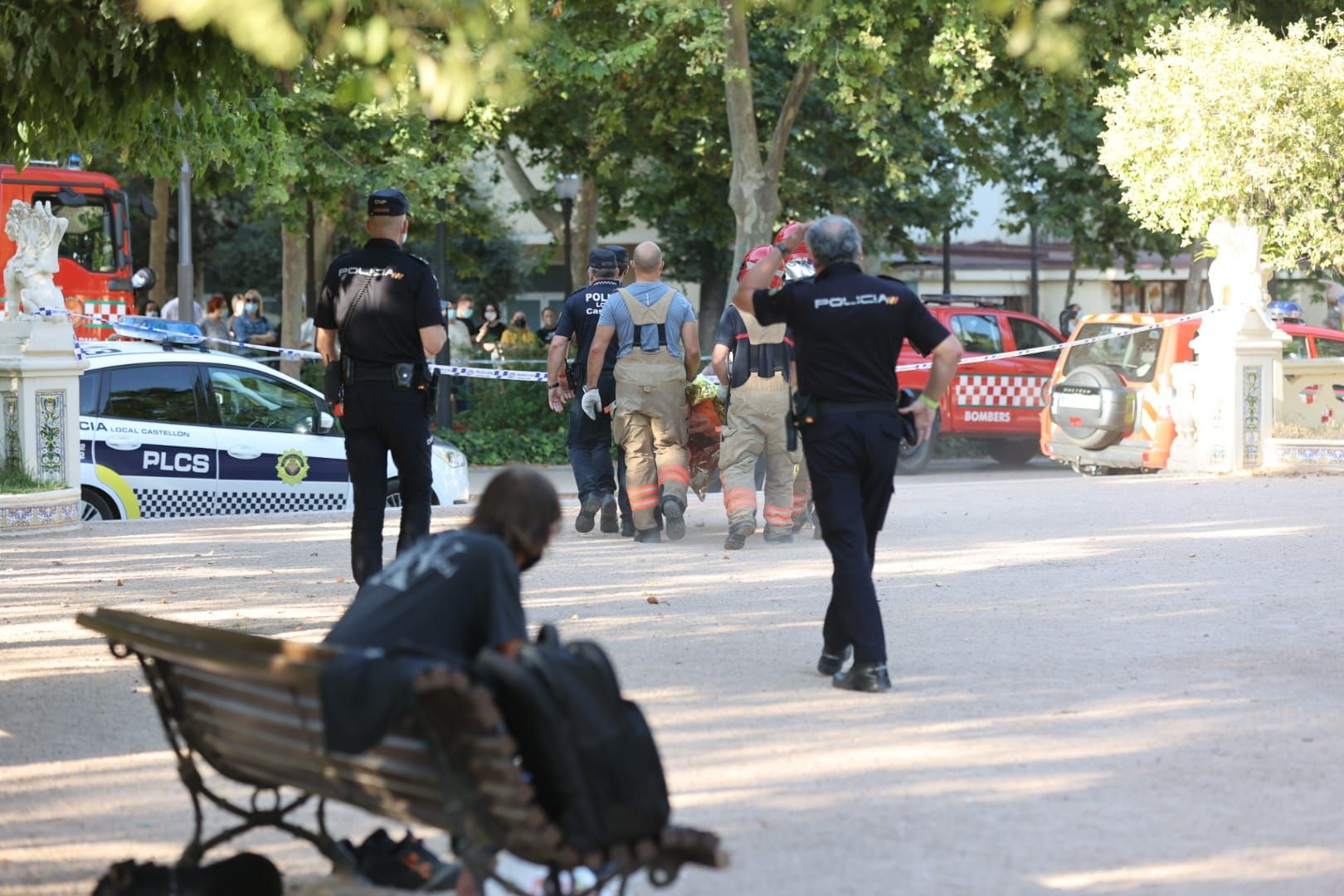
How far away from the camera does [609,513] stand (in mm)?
12383

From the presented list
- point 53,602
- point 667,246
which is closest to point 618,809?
point 53,602

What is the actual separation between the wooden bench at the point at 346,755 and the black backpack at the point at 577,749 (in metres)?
0.04

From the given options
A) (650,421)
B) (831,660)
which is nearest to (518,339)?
(650,421)

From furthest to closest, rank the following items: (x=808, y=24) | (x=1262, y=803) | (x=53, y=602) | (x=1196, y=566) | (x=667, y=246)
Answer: (x=667, y=246) < (x=808, y=24) < (x=1196, y=566) < (x=53, y=602) < (x=1262, y=803)

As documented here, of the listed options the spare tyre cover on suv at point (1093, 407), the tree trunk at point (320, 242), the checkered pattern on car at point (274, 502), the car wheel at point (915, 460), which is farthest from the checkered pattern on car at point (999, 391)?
the tree trunk at point (320, 242)

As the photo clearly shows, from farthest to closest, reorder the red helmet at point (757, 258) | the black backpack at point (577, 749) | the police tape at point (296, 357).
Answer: the police tape at point (296, 357) < the red helmet at point (757, 258) < the black backpack at point (577, 749)

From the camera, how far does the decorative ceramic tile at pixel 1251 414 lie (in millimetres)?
16609

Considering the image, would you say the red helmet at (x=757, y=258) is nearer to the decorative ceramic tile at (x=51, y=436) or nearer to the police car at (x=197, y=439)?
the police car at (x=197, y=439)

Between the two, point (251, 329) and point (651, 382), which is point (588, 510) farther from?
point (251, 329)

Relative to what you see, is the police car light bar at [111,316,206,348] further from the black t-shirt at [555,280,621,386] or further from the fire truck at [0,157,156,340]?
the black t-shirt at [555,280,621,386]

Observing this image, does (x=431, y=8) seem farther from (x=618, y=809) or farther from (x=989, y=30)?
(x=989, y=30)

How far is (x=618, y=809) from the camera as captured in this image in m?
3.93

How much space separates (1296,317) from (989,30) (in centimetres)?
798

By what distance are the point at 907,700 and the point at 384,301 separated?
10.0 feet
